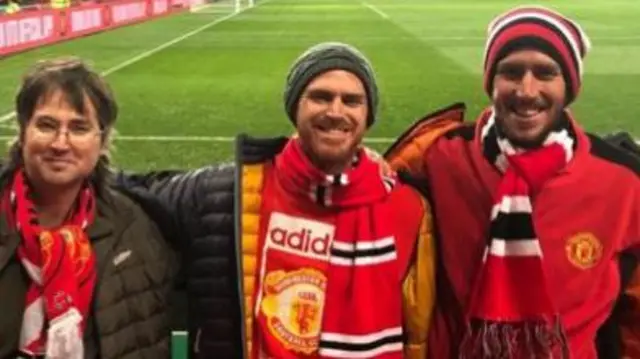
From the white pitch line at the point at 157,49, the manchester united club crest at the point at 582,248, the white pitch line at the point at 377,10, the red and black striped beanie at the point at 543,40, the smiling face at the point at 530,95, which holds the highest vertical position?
the red and black striped beanie at the point at 543,40

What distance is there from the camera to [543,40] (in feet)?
8.78

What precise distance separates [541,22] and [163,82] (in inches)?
432

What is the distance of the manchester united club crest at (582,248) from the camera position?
9.02 ft

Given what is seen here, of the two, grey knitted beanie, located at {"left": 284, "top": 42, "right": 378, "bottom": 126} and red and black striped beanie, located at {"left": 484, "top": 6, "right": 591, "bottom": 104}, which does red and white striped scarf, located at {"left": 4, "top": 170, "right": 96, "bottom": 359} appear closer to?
grey knitted beanie, located at {"left": 284, "top": 42, "right": 378, "bottom": 126}

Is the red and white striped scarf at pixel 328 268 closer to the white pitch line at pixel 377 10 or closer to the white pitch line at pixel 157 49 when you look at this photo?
the white pitch line at pixel 157 49

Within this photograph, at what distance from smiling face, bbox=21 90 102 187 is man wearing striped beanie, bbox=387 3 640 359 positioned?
964 millimetres

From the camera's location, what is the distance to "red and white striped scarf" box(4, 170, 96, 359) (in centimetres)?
255

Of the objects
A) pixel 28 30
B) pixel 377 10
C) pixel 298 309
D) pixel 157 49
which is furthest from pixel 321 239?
pixel 377 10

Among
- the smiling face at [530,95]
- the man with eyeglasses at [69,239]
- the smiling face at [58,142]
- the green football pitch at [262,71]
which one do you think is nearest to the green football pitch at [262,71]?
the green football pitch at [262,71]

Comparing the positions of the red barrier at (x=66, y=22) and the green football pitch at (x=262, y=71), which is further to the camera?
the red barrier at (x=66, y=22)

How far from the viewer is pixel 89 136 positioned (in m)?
2.66

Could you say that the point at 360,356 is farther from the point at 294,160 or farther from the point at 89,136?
the point at 89,136

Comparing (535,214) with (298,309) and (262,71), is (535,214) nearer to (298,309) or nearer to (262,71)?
(298,309)

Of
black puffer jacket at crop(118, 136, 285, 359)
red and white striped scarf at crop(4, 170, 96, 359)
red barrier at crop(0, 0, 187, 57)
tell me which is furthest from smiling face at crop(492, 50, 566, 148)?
red barrier at crop(0, 0, 187, 57)
